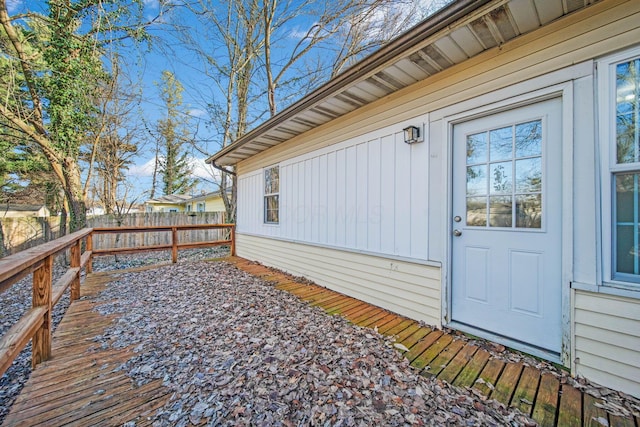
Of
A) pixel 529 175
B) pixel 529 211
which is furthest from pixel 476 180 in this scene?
pixel 529 211

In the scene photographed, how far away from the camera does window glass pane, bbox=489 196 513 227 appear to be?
91.3 inches

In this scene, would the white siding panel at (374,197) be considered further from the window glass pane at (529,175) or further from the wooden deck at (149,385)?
the window glass pane at (529,175)

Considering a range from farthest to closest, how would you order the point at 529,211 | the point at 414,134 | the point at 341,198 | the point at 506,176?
1. the point at 341,198
2. the point at 414,134
3. the point at 506,176
4. the point at 529,211

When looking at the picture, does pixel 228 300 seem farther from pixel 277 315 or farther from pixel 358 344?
pixel 358 344

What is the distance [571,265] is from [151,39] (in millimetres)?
7811

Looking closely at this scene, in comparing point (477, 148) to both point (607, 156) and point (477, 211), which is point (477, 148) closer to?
point (477, 211)

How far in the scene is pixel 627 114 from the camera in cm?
174

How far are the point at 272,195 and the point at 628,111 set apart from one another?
201 inches

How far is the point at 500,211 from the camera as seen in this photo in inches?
93.2

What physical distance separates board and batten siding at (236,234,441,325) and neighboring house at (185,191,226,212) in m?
9.94

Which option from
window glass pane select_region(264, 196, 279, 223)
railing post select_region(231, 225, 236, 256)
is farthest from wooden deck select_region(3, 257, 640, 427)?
railing post select_region(231, 225, 236, 256)

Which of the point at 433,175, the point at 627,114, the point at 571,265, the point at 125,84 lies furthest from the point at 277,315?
the point at 125,84

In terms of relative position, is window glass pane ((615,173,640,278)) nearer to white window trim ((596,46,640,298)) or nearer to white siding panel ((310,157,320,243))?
white window trim ((596,46,640,298))

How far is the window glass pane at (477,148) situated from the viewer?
2484 millimetres
